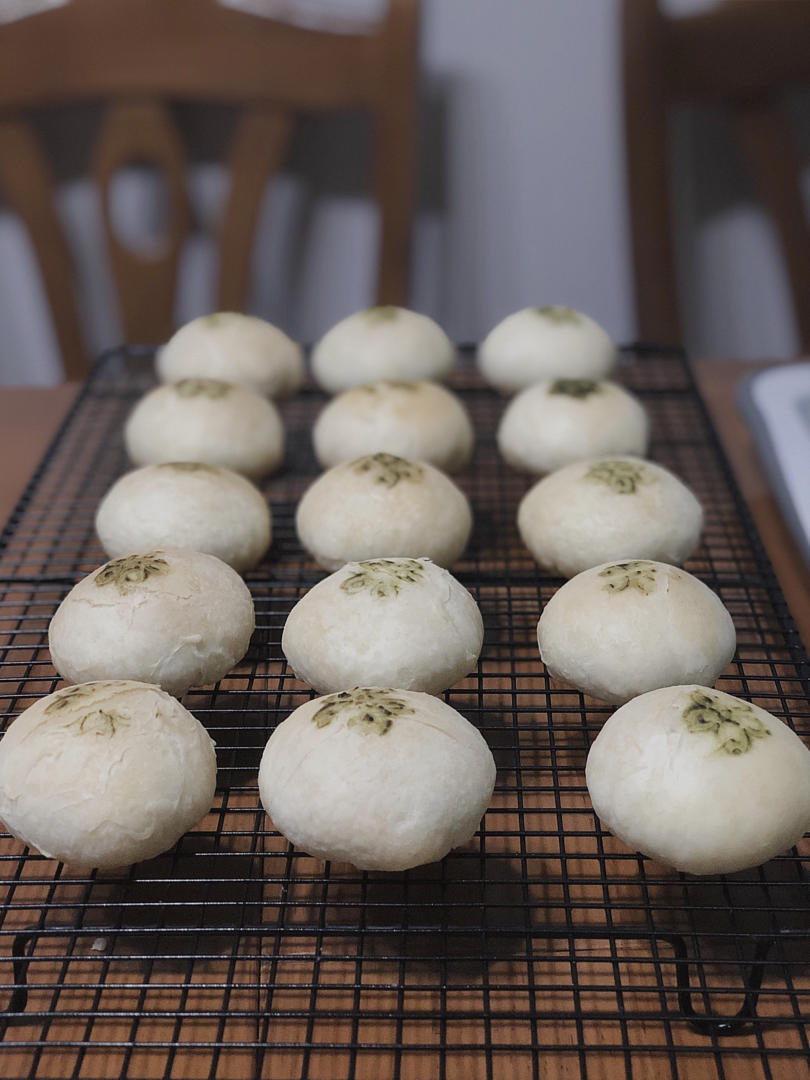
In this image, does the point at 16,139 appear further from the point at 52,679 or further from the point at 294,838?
the point at 294,838

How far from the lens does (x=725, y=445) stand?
1.50 metres

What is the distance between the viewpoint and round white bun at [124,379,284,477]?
1.33 meters

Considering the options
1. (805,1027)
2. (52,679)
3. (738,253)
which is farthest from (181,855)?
(738,253)

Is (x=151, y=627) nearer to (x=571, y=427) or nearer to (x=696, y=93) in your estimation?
(x=571, y=427)

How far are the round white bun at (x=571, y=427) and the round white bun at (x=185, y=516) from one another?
1.13ft

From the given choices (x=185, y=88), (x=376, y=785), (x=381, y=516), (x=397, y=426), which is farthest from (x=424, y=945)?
(x=185, y=88)

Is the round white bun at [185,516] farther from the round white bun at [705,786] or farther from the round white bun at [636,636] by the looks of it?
the round white bun at [705,786]

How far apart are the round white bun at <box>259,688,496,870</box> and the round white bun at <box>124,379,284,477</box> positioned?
1.88 ft

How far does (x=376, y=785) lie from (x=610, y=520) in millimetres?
461

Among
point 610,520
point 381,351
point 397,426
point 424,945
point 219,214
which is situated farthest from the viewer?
point 219,214

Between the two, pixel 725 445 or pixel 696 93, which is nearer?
pixel 725 445

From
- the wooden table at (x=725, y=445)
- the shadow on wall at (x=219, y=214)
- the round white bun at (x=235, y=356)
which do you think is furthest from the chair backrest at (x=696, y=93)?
the round white bun at (x=235, y=356)

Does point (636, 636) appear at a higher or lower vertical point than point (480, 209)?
higher

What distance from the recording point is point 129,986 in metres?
0.69
